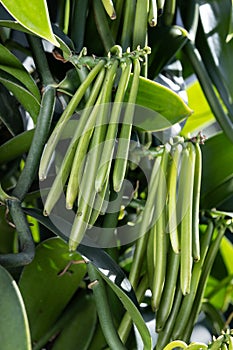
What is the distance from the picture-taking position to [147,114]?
633 mm

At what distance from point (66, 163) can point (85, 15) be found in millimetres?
194

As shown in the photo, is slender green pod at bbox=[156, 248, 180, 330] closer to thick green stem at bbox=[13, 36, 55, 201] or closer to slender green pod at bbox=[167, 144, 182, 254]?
slender green pod at bbox=[167, 144, 182, 254]

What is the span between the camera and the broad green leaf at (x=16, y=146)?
0.63 metres

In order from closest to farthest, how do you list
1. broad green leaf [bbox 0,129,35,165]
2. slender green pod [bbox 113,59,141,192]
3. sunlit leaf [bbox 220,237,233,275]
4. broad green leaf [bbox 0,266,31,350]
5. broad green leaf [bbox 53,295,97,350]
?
1. broad green leaf [bbox 0,266,31,350]
2. slender green pod [bbox 113,59,141,192]
3. broad green leaf [bbox 0,129,35,165]
4. broad green leaf [bbox 53,295,97,350]
5. sunlit leaf [bbox 220,237,233,275]

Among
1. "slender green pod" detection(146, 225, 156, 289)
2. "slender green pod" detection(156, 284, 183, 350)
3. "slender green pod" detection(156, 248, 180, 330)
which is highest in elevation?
"slender green pod" detection(146, 225, 156, 289)

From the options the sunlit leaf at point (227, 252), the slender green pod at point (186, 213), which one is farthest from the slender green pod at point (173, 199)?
the sunlit leaf at point (227, 252)

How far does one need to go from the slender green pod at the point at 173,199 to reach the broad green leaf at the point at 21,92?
0.13 metres

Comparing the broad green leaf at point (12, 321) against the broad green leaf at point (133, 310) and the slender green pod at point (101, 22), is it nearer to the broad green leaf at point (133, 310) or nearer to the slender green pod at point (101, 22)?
the broad green leaf at point (133, 310)

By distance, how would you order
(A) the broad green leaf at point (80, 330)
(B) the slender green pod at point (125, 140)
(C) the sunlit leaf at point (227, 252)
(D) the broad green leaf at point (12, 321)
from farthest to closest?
(C) the sunlit leaf at point (227, 252) → (A) the broad green leaf at point (80, 330) → (B) the slender green pod at point (125, 140) → (D) the broad green leaf at point (12, 321)

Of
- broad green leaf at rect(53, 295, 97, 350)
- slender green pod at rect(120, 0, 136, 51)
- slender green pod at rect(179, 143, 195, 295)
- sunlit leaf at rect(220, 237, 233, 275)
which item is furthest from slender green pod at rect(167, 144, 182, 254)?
sunlit leaf at rect(220, 237, 233, 275)

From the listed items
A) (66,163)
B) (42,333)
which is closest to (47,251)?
(42,333)

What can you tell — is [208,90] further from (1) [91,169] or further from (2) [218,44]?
(1) [91,169]

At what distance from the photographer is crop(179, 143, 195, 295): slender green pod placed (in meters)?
0.58

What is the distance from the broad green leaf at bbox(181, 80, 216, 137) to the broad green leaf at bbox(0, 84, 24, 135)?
34 centimetres
